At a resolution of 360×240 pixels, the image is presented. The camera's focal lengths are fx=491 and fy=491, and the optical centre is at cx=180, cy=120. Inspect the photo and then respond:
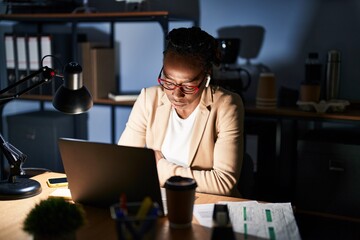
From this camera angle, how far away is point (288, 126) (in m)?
2.94

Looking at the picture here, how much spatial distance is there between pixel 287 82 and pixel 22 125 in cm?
172

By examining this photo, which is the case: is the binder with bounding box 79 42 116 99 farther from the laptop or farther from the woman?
the laptop

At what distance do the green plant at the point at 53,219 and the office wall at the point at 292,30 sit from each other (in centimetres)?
208

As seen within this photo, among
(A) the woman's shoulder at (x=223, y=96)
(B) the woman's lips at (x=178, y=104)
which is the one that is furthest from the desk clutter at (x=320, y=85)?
(B) the woman's lips at (x=178, y=104)

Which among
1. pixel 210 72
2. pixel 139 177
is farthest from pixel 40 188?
pixel 210 72

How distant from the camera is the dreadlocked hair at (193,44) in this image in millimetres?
1814

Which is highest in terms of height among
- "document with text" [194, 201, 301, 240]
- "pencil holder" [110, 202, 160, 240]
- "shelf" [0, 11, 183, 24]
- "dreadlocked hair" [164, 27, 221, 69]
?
"shelf" [0, 11, 183, 24]

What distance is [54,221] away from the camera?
1.03 meters

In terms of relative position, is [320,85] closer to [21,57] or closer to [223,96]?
[223,96]

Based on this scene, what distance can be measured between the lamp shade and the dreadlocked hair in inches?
19.0

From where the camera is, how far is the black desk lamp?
57.0 inches

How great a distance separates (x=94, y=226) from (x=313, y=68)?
1.80m

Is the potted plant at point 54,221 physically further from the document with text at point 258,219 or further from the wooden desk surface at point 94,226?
the document with text at point 258,219

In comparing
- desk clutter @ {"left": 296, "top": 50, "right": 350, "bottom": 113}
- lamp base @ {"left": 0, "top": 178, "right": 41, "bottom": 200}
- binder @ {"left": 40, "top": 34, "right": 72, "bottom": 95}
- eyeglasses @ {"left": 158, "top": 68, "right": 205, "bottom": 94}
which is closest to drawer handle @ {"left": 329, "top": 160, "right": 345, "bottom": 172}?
desk clutter @ {"left": 296, "top": 50, "right": 350, "bottom": 113}
